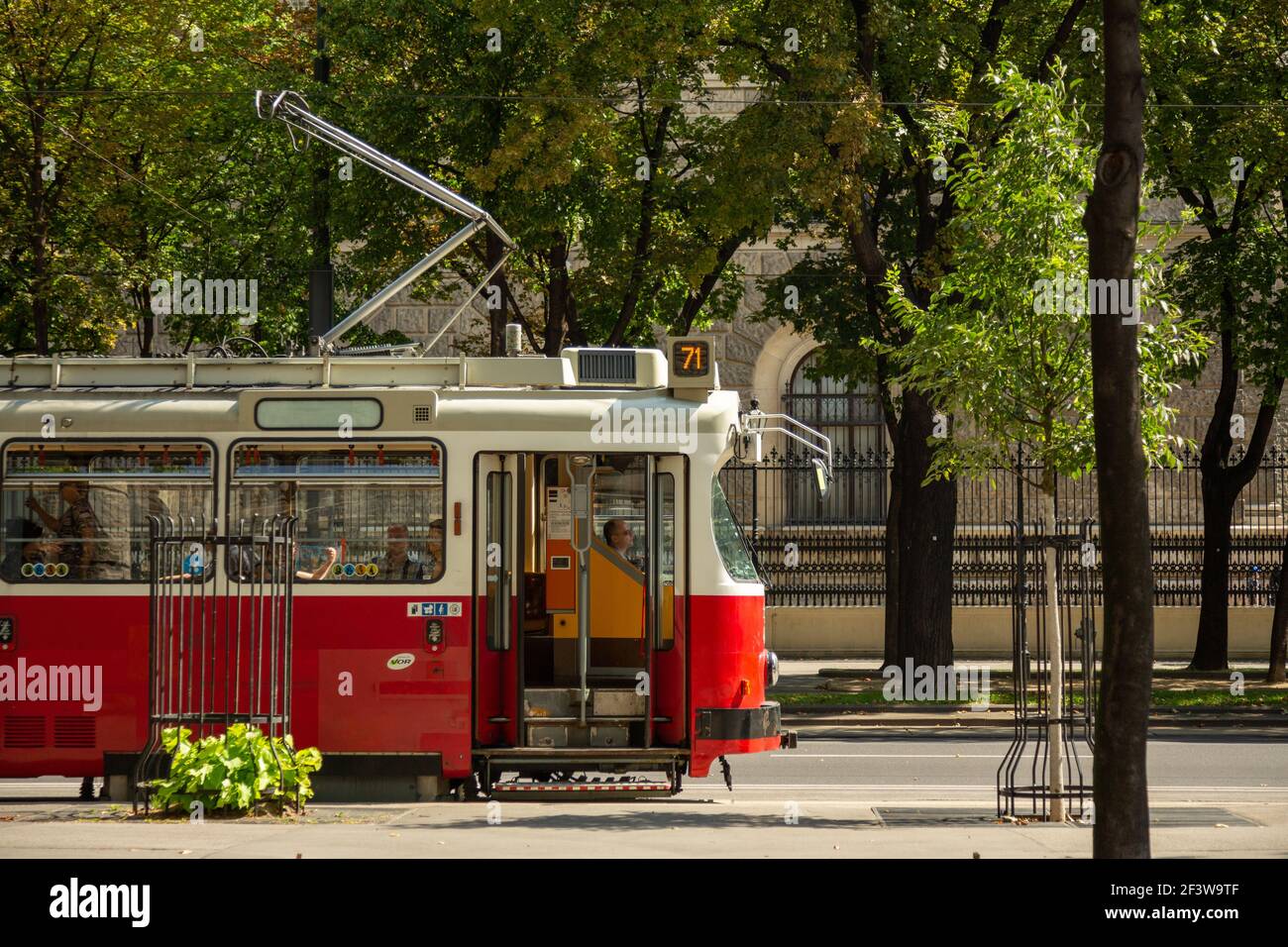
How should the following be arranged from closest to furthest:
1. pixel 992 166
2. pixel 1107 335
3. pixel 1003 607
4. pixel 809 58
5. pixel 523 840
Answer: pixel 1107 335 → pixel 523 840 → pixel 992 166 → pixel 809 58 → pixel 1003 607

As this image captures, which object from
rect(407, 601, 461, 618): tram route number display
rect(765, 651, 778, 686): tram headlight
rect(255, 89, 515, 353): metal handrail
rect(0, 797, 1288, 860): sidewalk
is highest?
rect(255, 89, 515, 353): metal handrail

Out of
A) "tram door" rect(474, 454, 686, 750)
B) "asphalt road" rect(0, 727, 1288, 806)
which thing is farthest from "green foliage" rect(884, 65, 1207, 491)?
"asphalt road" rect(0, 727, 1288, 806)

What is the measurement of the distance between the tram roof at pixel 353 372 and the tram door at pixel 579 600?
2.21 feet

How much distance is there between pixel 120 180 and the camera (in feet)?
78.6

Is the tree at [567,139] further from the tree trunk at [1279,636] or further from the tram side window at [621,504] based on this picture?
the tree trunk at [1279,636]

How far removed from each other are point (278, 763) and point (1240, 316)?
712 inches

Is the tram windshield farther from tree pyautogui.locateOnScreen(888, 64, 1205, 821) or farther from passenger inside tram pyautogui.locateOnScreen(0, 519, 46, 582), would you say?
passenger inside tram pyautogui.locateOnScreen(0, 519, 46, 582)

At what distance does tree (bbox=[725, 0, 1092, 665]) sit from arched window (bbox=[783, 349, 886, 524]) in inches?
200

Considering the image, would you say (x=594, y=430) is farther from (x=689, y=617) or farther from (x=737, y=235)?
(x=737, y=235)

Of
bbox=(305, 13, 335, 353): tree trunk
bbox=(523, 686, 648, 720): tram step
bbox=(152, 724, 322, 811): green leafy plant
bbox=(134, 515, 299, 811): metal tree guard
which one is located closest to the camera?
bbox=(152, 724, 322, 811): green leafy plant

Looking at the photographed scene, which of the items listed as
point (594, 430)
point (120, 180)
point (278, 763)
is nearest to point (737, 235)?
point (120, 180)

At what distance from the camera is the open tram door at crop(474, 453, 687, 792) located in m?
12.1

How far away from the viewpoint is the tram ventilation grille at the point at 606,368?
500 inches

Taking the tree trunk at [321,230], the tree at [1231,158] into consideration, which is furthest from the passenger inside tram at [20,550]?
the tree at [1231,158]
